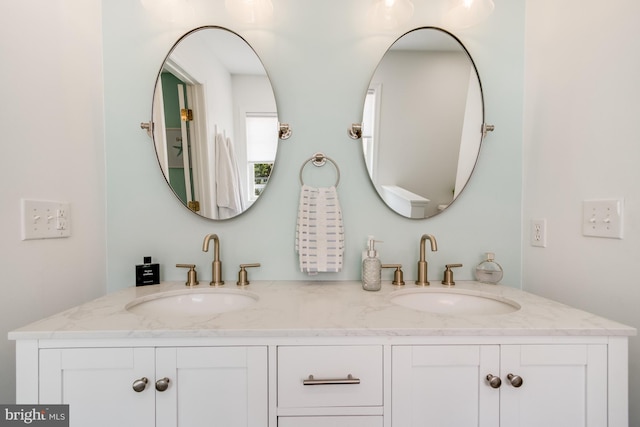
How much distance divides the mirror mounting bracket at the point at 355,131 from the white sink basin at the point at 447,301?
65cm

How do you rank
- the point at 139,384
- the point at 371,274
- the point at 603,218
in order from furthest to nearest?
the point at 371,274 → the point at 603,218 → the point at 139,384

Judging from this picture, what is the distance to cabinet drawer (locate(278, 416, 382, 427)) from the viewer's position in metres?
0.75

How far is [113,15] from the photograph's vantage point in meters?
1.24

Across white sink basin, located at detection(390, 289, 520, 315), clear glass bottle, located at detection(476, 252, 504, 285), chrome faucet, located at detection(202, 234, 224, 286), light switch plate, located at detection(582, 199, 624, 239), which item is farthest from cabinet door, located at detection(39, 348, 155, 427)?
Answer: light switch plate, located at detection(582, 199, 624, 239)

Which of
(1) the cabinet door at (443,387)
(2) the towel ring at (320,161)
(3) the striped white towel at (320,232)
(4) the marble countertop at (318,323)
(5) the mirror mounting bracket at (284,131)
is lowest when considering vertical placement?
(1) the cabinet door at (443,387)

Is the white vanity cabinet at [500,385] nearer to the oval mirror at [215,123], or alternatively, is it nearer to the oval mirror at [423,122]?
the oval mirror at [423,122]

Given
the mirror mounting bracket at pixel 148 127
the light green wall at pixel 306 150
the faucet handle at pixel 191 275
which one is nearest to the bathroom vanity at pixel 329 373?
the faucet handle at pixel 191 275

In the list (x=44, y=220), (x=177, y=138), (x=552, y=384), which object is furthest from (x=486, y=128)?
(x=44, y=220)

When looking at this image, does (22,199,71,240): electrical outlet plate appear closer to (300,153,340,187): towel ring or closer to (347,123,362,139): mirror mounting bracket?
(300,153,340,187): towel ring

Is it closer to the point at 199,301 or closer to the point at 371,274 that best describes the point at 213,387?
the point at 199,301

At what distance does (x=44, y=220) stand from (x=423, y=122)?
1419 millimetres

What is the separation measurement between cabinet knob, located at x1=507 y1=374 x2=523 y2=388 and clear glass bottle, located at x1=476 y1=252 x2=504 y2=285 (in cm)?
53

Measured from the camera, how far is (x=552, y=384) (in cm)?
77

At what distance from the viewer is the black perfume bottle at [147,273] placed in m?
1.20
